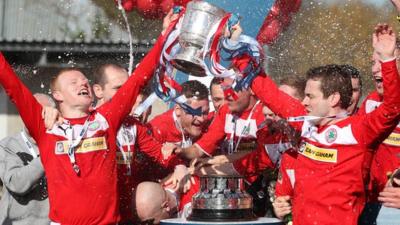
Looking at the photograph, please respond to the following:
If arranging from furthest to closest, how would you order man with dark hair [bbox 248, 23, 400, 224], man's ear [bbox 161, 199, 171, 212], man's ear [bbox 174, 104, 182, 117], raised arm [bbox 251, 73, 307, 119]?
man's ear [bbox 174, 104, 182, 117]
man's ear [bbox 161, 199, 171, 212]
raised arm [bbox 251, 73, 307, 119]
man with dark hair [bbox 248, 23, 400, 224]

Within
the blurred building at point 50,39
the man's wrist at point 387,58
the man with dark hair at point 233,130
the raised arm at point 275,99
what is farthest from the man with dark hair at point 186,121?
the blurred building at point 50,39

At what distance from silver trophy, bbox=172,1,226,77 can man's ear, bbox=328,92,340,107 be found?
0.97 m

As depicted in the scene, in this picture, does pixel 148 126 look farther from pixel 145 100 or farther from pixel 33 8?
pixel 33 8

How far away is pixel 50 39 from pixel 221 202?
35.7ft

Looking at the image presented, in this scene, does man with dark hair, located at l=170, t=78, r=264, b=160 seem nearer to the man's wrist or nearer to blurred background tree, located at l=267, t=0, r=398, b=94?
blurred background tree, located at l=267, t=0, r=398, b=94

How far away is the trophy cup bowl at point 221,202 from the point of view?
→ 7566 mm

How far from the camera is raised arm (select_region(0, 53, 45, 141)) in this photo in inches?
306

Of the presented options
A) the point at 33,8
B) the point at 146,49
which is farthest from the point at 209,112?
the point at 33,8

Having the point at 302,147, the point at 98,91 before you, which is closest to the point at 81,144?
the point at 98,91

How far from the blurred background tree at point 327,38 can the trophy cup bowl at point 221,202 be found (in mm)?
2368

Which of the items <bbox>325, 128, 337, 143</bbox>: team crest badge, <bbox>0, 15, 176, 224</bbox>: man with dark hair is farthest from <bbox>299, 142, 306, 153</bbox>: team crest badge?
<bbox>0, 15, 176, 224</bbox>: man with dark hair

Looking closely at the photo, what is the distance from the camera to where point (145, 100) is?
8.86m

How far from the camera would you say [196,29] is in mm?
7590

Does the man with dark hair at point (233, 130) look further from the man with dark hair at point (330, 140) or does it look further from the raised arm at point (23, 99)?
the raised arm at point (23, 99)
